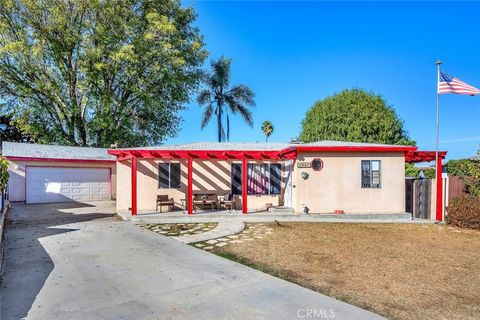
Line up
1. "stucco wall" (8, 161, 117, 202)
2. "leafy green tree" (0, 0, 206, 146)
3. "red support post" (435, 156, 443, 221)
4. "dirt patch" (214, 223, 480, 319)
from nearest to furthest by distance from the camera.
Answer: "dirt patch" (214, 223, 480, 319) < "red support post" (435, 156, 443, 221) < "stucco wall" (8, 161, 117, 202) < "leafy green tree" (0, 0, 206, 146)

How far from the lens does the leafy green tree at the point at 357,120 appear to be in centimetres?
2766

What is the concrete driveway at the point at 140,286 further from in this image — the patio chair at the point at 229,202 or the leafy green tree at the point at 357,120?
the leafy green tree at the point at 357,120

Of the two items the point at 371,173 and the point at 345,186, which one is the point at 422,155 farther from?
the point at 345,186

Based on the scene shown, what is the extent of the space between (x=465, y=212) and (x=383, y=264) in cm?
735

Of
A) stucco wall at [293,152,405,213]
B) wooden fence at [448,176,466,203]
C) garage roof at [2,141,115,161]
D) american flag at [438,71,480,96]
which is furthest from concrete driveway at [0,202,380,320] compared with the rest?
garage roof at [2,141,115,161]

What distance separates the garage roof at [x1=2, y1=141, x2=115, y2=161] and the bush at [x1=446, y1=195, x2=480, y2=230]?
19287 mm

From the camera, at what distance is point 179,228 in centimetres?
1064

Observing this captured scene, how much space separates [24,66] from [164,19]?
10.3 m

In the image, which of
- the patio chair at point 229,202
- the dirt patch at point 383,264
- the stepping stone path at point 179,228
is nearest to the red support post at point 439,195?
the dirt patch at point 383,264

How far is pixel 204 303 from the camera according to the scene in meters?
4.37

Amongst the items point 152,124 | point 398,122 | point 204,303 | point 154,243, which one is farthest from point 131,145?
point 398,122

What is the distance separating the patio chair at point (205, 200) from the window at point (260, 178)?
1182mm

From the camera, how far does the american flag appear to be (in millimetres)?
11328

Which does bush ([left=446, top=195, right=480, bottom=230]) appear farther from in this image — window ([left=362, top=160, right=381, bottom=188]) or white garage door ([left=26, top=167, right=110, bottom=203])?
white garage door ([left=26, top=167, right=110, bottom=203])
